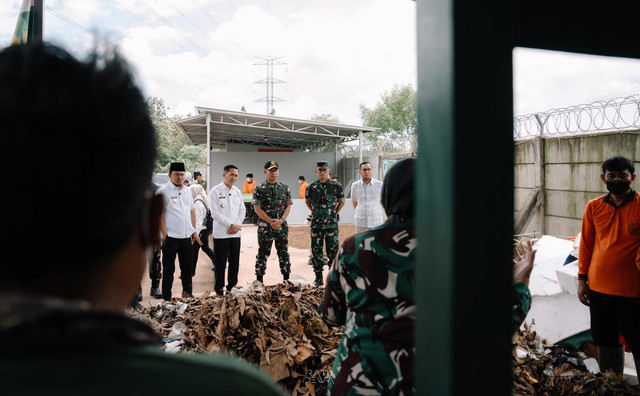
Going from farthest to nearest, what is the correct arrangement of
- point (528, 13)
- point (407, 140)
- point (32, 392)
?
point (407, 140), point (528, 13), point (32, 392)

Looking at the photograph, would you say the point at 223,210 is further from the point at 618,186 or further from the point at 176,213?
the point at 618,186

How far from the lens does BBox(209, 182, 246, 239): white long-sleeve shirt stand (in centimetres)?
629

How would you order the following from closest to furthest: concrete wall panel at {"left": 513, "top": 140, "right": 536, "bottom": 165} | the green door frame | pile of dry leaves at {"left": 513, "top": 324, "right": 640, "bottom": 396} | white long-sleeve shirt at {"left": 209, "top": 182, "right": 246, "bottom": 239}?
the green door frame, pile of dry leaves at {"left": 513, "top": 324, "right": 640, "bottom": 396}, white long-sleeve shirt at {"left": 209, "top": 182, "right": 246, "bottom": 239}, concrete wall panel at {"left": 513, "top": 140, "right": 536, "bottom": 165}

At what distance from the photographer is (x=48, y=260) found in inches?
20.6

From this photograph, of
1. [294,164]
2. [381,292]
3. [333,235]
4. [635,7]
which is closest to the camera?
[635,7]

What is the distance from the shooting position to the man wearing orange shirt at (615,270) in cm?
320

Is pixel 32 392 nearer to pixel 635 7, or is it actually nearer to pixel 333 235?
pixel 635 7

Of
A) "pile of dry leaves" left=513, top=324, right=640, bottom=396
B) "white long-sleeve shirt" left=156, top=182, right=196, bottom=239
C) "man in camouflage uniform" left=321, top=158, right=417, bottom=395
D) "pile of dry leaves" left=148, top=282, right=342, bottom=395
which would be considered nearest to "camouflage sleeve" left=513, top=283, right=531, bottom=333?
"man in camouflage uniform" left=321, top=158, right=417, bottom=395

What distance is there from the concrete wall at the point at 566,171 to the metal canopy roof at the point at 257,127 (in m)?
8.90

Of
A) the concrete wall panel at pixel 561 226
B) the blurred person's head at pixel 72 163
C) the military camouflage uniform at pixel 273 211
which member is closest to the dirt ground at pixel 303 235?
the military camouflage uniform at pixel 273 211

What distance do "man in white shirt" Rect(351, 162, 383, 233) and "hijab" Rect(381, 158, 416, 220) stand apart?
5637mm

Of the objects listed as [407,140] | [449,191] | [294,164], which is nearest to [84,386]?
[449,191]

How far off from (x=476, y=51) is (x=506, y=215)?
0.92ft

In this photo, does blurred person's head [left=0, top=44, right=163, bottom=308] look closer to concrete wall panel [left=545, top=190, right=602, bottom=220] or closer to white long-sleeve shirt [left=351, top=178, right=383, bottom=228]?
white long-sleeve shirt [left=351, top=178, right=383, bottom=228]
